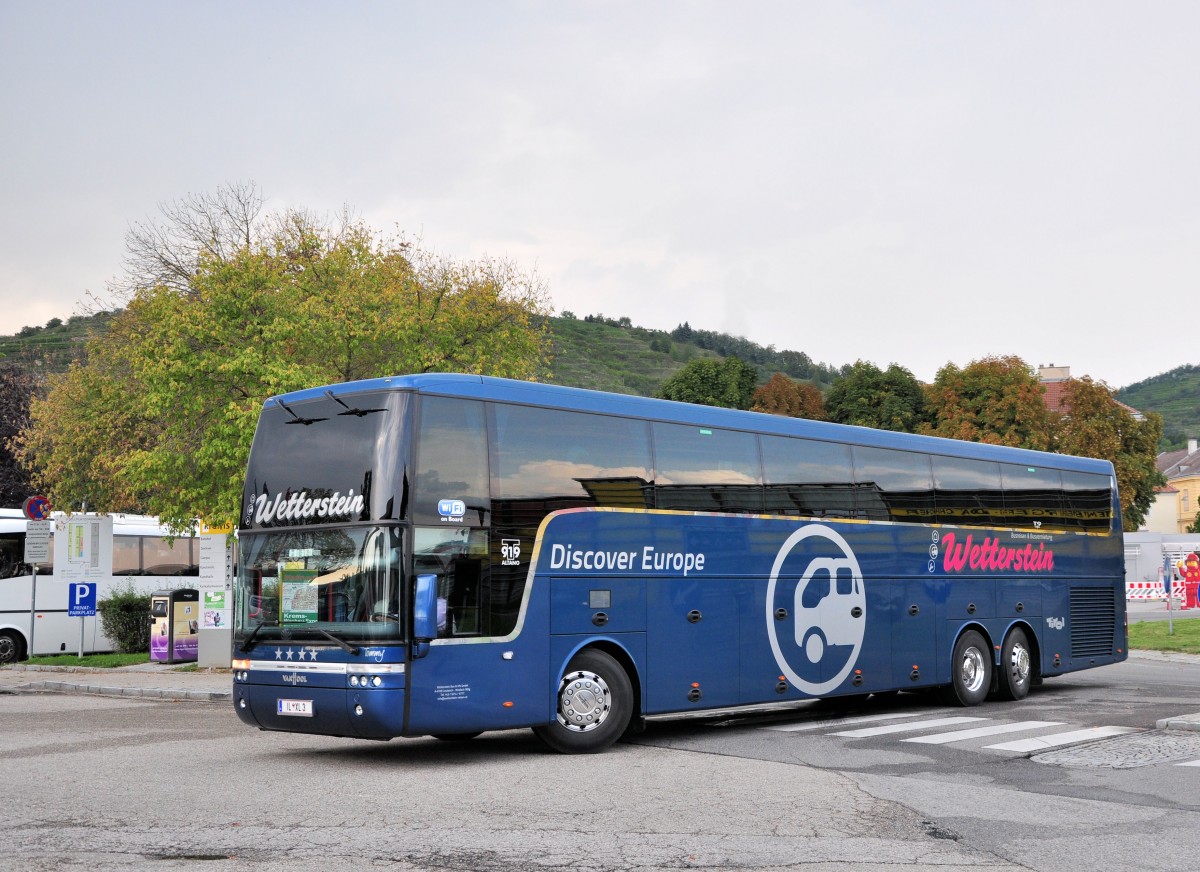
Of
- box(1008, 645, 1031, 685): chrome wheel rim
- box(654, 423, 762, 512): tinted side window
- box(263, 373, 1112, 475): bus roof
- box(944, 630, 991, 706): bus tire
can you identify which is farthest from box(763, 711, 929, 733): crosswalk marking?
box(263, 373, 1112, 475): bus roof

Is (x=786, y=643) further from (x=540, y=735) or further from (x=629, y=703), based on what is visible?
(x=540, y=735)

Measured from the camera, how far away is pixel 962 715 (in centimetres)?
1673

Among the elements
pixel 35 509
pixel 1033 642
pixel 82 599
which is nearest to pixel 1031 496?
pixel 1033 642

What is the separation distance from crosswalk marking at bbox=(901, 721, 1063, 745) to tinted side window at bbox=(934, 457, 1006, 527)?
335cm

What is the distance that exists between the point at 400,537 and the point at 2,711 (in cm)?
1018

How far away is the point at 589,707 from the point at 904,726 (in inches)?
177

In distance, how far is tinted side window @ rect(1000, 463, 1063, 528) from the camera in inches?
758

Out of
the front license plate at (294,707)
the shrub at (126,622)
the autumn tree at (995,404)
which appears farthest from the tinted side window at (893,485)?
the autumn tree at (995,404)

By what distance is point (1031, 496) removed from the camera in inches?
774

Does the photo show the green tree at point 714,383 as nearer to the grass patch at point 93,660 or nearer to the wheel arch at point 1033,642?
the grass patch at point 93,660

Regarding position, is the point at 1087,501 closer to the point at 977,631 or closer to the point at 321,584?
the point at 977,631

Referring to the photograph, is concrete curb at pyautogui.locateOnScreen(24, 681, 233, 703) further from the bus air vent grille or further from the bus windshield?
the bus air vent grille

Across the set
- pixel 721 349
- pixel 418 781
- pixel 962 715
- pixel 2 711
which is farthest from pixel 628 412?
pixel 721 349

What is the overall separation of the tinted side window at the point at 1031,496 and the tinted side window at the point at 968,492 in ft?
0.76
